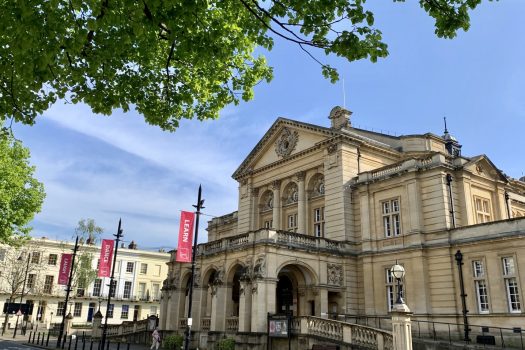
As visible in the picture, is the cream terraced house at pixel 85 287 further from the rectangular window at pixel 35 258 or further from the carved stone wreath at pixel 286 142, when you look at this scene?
the carved stone wreath at pixel 286 142

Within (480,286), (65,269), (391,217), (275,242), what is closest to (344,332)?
(275,242)

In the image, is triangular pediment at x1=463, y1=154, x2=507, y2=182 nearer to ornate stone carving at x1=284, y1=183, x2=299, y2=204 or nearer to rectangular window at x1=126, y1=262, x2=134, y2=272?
ornate stone carving at x1=284, y1=183, x2=299, y2=204

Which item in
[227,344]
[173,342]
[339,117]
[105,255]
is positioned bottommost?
[173,342]

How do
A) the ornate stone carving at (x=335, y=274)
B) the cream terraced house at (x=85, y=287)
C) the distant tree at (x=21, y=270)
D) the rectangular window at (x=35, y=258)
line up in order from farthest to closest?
1. the rectangular window at (x=35, y=258)
2. the cream terraced house at (x=85, y=287)
3. the distant tree at (x=21, y=270)
4. the ornate stone carving at (x=335, y=274)

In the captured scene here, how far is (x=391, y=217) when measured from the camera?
32188mm

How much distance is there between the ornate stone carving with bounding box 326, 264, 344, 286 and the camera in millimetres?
31291

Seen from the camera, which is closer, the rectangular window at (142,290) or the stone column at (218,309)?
the stone column at (218,309)

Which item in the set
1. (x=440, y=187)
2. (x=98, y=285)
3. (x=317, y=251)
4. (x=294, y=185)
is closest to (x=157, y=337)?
(x=317, y=251)

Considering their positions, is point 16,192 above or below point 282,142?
below

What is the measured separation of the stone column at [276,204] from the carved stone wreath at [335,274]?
27.4 ft

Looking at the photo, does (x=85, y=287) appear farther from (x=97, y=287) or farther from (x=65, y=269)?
(x=65, y=269)

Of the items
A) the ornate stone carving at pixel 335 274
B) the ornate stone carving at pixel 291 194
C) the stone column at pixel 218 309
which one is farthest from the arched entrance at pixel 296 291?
the ornate stone carving at pixel 291 194

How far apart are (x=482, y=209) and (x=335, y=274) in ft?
36.3

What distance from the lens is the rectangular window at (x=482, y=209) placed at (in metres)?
31.4
